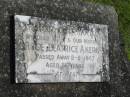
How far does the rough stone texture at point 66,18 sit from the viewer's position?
5.67 m

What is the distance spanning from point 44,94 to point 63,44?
28.3 inches

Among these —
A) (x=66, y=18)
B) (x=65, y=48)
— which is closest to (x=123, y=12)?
(x=66, y=18)

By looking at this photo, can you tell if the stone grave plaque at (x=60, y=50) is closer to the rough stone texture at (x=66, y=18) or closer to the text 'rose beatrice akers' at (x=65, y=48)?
the text 'rose beatrice akers' at (x=65, y=48)

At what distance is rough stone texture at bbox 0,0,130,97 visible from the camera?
5672mm

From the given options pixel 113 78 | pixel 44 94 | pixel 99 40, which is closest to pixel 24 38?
pixel 44 94

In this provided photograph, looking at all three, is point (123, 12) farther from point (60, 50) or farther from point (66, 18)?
point (60, 50)

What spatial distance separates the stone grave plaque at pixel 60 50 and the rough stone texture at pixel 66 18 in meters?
0.11

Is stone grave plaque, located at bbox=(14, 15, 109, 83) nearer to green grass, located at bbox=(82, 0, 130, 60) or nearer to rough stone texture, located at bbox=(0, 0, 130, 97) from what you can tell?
rough stone texture, located at bbox=(0, 0, 130, 97)

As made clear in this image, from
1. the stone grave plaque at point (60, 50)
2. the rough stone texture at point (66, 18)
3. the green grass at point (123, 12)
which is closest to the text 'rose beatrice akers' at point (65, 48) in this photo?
the stone grave plaque at point (60, 50)

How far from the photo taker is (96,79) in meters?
6.59

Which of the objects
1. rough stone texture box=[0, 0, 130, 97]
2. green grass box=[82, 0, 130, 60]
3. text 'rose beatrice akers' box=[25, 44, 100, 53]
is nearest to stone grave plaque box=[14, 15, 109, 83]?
text 'rose beatrice akers' box=[25, 44, 100, 53]

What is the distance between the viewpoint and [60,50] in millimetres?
6105

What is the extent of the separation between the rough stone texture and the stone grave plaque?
0.37ft

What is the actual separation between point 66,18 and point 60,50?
1.84 ft
